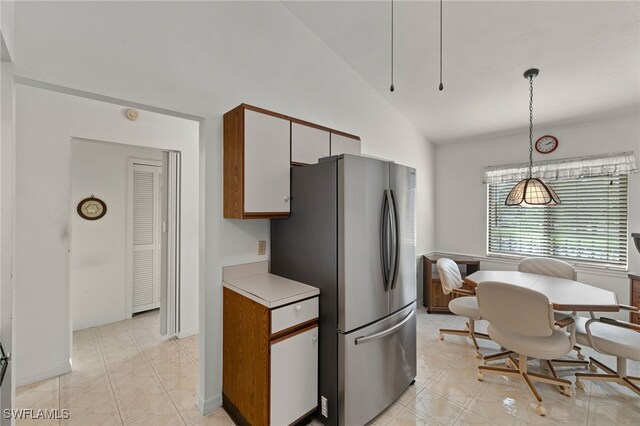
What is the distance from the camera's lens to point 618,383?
227 cm

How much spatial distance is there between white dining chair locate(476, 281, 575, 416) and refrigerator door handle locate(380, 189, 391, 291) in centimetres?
87

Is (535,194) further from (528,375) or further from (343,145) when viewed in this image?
(343,145)

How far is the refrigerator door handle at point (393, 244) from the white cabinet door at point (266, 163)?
Result: 0.81m

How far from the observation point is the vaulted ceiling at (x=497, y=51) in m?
2.13

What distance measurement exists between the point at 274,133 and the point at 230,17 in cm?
102

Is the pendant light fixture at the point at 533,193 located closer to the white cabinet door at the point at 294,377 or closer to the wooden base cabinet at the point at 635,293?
the wooden base cabinet at the point at 635,293

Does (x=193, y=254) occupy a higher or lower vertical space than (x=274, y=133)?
lower

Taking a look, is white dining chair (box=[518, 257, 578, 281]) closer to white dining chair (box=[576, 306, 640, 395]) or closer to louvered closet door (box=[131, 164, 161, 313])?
white dining chair (box=[576, 306, 640, 395])

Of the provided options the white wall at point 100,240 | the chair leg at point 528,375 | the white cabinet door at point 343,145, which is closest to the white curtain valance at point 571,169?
the chair leg at point 528,375

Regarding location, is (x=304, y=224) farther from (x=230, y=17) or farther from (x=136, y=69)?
(x=230, y=17)

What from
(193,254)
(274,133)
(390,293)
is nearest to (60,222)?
(193,254)

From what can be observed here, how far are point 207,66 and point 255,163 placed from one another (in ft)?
2.78

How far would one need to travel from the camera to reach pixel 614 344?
208 cm

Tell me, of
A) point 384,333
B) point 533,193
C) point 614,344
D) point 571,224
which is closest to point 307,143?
point 384,333
